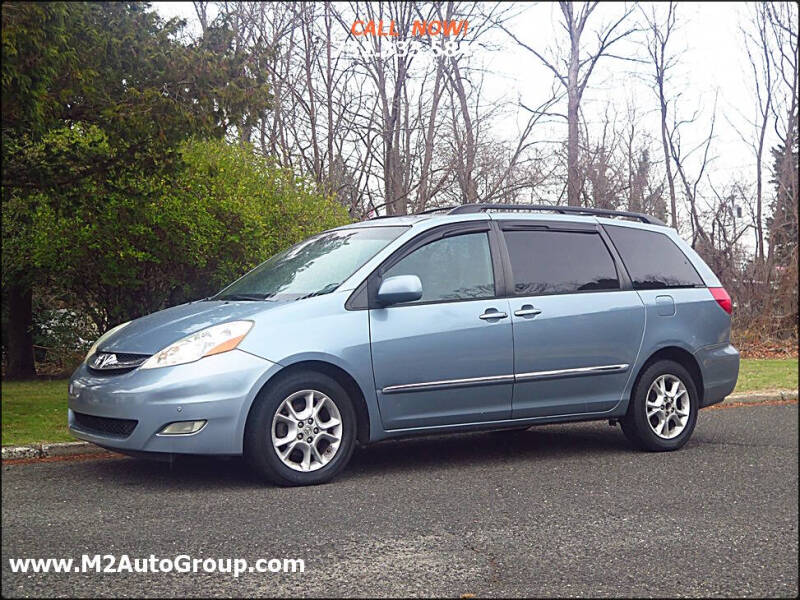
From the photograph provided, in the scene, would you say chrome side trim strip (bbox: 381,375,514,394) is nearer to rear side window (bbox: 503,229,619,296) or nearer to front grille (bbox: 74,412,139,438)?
rear side window (bbox: 503,229,619,296)

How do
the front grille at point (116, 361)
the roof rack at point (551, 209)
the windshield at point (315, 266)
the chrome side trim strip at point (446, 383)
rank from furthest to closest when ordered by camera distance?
the roof rack at point (551, 209) < the windshield at point (315, 266) < the chrome side trim strip at point (446, 383) < the front grille at point (116, 361)

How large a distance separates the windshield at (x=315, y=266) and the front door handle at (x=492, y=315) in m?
0.84

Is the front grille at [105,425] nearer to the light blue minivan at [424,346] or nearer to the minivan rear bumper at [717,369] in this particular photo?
the light blue minivan at [424,346]

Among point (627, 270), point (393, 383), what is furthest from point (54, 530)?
point (627, 270)

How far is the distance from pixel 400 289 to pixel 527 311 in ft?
3.75

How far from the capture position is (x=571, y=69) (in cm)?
2255

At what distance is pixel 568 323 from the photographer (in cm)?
733

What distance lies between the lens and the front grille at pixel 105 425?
602 cm

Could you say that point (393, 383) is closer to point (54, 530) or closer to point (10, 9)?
point (54, 530)

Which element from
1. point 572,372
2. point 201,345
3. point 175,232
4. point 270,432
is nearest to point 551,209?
point 572,372

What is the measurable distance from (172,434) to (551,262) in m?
3.18

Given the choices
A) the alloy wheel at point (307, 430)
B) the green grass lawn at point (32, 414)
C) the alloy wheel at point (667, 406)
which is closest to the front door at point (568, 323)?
the alloy wheel at point (667, 406)

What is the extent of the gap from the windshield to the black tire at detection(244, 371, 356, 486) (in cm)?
65

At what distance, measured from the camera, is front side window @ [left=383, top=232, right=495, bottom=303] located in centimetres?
697
